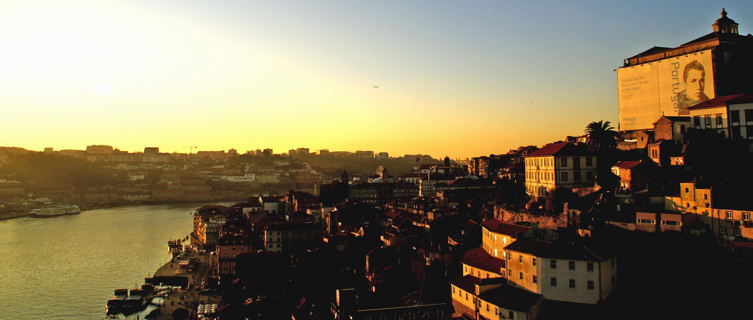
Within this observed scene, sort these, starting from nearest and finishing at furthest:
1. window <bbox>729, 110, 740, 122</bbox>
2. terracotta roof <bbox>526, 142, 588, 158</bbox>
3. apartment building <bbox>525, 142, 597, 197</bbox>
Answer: window <bbox>729, 110, 740, 122</bbox>
apartment building <bbox>525, 142, 597, 197</bbox>
terracotta roof <bbox>526, 142, 588, 158</bbox>

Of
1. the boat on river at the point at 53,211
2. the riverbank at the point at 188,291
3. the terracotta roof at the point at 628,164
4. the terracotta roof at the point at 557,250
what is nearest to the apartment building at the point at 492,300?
the terracotta roof at the point at 557,250

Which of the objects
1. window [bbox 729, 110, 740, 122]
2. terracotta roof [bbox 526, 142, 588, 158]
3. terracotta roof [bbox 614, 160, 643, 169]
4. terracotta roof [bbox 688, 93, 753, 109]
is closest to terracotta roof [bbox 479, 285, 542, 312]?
terracotta roof [bbox 614, 160, 643, 169]

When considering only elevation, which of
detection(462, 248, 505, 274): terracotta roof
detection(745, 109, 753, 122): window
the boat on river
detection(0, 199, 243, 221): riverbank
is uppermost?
detection(745, 109, 753, 122): window

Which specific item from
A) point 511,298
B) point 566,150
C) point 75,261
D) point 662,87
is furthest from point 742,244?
point 75,261

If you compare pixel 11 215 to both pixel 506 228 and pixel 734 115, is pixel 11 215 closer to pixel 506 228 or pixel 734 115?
pixel 506 228

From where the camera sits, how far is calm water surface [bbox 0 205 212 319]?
2442 centimetres

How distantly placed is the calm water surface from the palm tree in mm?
22564

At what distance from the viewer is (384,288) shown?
19.2 metres

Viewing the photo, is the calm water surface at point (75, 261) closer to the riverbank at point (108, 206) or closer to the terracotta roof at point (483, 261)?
the riverbank at point (108, 206)

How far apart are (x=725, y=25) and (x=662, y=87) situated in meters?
3.80

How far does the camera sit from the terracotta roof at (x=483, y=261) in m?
15.8

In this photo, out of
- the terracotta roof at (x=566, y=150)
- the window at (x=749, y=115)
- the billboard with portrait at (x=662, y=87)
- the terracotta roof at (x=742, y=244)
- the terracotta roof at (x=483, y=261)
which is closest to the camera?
the terracotta roof at (x=742, y=244)

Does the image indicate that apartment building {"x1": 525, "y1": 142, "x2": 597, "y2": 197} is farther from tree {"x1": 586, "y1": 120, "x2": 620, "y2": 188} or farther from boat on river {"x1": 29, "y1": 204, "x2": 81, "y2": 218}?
boat on river {"x1": 29, "y1": 204, "x2": 81, "y2": 218}

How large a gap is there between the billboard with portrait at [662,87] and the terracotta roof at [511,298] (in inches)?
581
